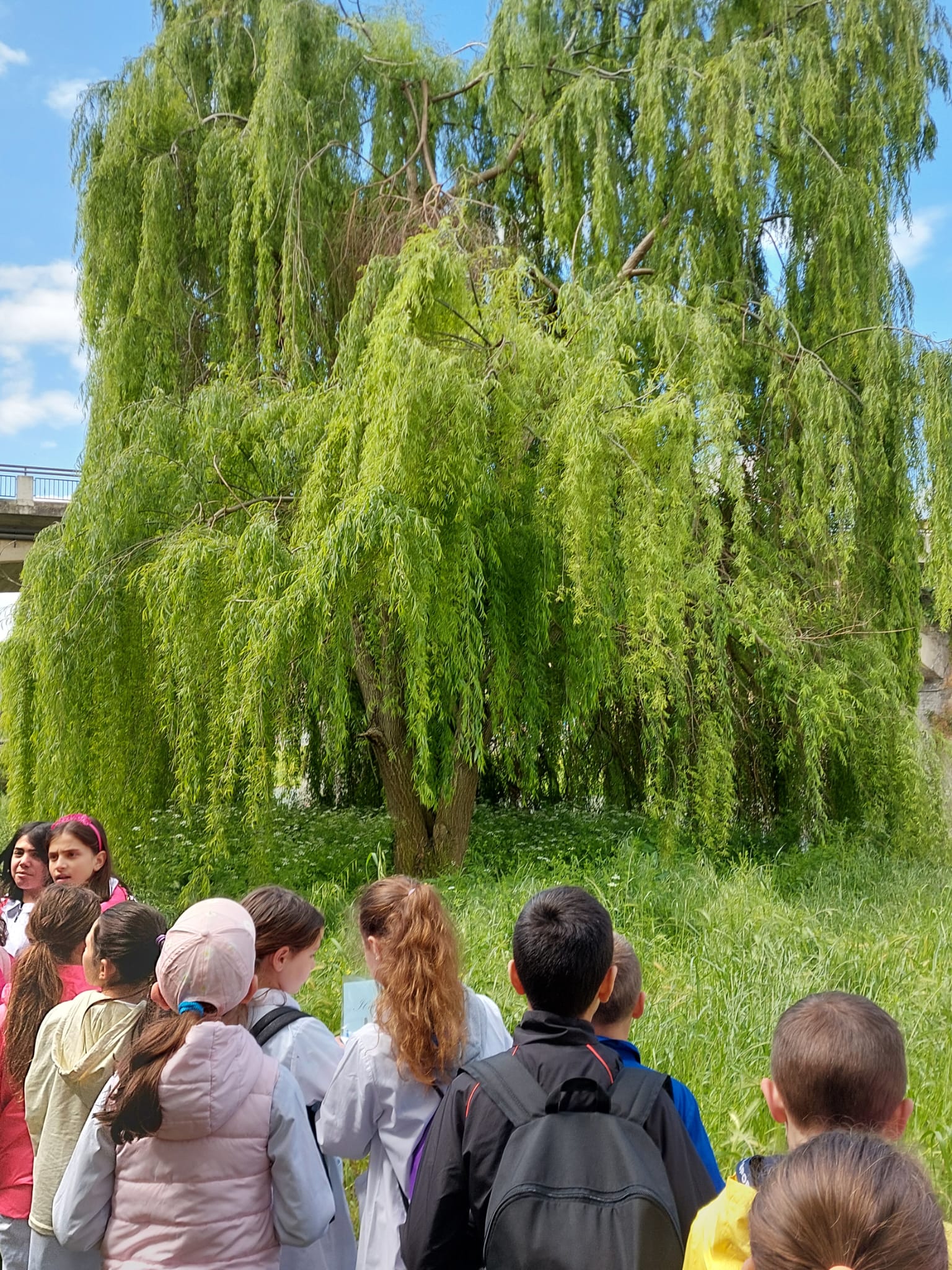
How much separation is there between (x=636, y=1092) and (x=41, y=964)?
5.13 feet

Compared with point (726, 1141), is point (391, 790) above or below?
above

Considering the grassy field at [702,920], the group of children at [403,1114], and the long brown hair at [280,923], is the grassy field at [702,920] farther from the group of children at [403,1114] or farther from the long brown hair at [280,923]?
the group of children at [403,1114]

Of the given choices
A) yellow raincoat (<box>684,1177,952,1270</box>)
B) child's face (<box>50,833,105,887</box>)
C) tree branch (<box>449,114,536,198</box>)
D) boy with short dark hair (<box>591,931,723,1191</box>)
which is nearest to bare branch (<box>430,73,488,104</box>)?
tree branch (<box>449,114,536,198</box>)

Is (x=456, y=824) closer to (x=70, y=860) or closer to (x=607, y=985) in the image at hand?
(x=70, y=860)

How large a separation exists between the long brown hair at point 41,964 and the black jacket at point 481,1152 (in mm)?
1117

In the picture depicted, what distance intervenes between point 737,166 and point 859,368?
175cm

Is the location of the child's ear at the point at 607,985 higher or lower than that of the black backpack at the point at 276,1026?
higher

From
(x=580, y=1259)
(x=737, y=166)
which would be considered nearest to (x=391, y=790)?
(x=737, y=166)

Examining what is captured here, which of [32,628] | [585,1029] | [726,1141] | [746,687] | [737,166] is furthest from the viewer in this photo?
[746,687]

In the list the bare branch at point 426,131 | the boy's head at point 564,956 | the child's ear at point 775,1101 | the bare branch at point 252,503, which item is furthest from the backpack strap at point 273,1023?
the bare branch at point 426,131

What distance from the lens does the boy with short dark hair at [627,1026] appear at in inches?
72.1

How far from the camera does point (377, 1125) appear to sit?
2.15 m

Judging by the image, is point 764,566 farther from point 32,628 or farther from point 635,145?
point 32,628

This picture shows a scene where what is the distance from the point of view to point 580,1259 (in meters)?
1.50
